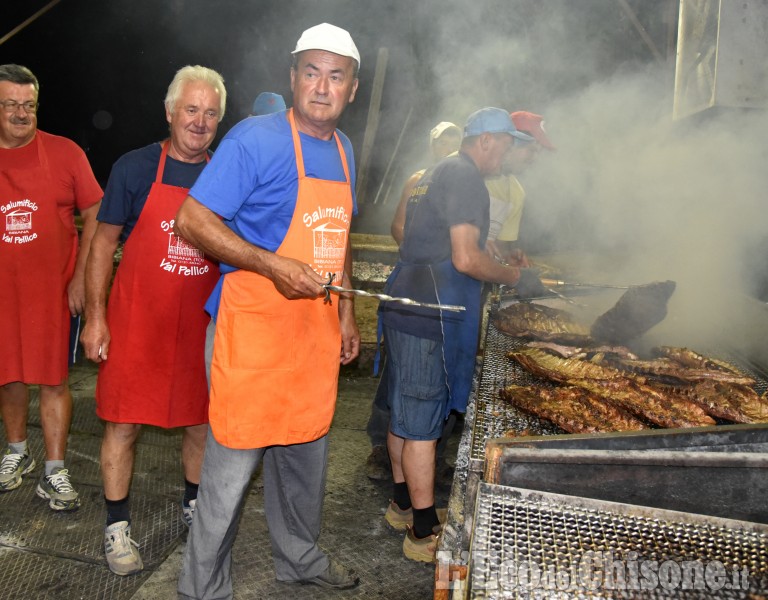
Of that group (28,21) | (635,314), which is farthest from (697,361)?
(28,21)

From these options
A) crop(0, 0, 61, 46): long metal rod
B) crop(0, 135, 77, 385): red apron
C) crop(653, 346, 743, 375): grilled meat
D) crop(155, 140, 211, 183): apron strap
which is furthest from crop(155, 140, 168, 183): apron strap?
crop(0, 0, 61, 46): long metal rod

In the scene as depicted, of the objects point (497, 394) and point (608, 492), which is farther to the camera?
point (497, 394)

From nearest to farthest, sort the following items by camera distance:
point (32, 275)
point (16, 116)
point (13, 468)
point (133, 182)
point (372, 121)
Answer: point (133, 182)
point (16, 116)
point (32, 275)
point (13, 468)
point (372, 121)

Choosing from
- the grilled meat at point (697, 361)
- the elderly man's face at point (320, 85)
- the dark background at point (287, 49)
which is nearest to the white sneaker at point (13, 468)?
the elderly man's face at point (320, 85)

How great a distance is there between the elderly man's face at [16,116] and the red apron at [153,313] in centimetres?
108

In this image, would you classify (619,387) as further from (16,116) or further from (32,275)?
(16,116)

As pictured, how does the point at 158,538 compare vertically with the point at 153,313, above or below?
below

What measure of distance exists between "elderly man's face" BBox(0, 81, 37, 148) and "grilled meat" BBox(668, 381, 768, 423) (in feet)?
12.4

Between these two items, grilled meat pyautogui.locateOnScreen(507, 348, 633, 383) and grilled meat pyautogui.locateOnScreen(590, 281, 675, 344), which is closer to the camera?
grilled meat pyautogui.locateOnScreen(507, 348, 633, 383)

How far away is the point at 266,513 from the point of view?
9.64 ft

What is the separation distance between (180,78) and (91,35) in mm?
6024

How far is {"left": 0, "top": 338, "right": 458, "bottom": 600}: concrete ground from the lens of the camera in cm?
295

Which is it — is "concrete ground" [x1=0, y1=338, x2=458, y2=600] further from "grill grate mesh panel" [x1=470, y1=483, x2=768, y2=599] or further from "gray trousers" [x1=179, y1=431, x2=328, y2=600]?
"grill grate mesh panel" [x1=470, y1=483, x2=768, y2=599]

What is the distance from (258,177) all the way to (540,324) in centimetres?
222
